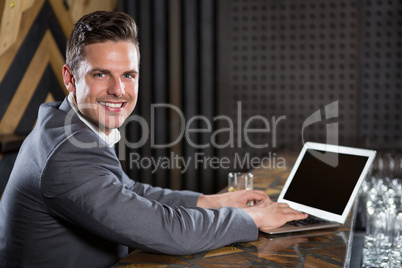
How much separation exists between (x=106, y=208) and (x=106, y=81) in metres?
0.51

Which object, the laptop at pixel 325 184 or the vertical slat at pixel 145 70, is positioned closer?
the laptop at pixel 325 184

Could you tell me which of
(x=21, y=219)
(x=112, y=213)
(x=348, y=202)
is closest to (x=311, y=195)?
(x=348, y=202)

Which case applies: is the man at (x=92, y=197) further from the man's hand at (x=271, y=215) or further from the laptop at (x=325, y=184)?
the laptop at (x=325, y=184)

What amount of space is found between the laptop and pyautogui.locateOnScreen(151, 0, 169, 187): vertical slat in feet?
12.0

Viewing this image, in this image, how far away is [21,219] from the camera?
67.3 inches

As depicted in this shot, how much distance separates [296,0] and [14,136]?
336cm

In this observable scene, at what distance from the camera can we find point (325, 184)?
205cm

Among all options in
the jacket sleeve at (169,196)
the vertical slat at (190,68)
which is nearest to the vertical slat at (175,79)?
the vertical slat at (190,68)

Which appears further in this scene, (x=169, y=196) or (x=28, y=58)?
(x=28, y=58)

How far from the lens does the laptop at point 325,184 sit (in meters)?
1.95

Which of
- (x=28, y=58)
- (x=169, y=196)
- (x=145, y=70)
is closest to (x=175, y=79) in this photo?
(x=145, y=70)

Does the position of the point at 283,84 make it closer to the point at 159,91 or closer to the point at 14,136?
the point at 159,91

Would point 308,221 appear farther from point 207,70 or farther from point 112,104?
point 207,70

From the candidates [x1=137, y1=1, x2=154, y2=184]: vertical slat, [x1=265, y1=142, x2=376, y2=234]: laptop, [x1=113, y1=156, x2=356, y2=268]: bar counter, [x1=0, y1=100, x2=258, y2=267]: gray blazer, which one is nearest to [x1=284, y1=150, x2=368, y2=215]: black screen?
[x1=265, y1=142, x2=376, y2=234]: laptop
